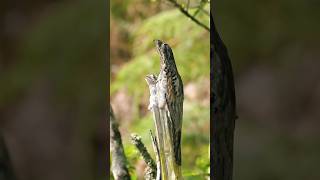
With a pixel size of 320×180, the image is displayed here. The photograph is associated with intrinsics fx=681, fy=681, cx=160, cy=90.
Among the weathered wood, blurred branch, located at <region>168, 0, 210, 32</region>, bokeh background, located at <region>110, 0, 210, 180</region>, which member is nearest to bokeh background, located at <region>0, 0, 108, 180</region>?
bokeh background, located at <region>110, 0, 210, 180</region>

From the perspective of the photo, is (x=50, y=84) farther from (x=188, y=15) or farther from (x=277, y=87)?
(x=277, y=87)

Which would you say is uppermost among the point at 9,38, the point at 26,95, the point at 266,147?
the point at 9,38

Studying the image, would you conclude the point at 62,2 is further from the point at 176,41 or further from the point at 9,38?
the point at 176,41

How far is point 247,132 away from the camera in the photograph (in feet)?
7.00

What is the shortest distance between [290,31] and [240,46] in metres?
0.17

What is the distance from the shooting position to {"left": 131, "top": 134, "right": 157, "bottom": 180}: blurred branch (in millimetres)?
1558

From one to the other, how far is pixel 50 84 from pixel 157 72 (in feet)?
1.87

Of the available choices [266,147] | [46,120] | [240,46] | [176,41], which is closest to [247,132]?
[266,147]

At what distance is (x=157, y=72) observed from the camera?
1.57 m

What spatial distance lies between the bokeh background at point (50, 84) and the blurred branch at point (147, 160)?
356 millimetres

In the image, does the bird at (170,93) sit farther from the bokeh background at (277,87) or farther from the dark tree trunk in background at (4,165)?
the bokeh background at (277,87)

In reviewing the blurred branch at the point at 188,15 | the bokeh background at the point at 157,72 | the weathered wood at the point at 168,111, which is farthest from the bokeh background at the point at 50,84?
the weathered wood at the point at 168,111

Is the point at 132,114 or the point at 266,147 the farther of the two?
the point at 132,114

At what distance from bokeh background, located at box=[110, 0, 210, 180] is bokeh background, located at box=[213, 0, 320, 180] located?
14 centimetres
